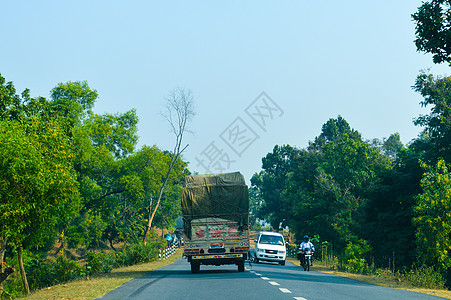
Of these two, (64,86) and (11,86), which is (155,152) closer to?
(64,86)

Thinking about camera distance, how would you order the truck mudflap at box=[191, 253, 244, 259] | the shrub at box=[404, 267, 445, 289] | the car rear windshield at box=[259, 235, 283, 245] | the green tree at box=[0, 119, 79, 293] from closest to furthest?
the green tree at box=[0, 119, 79, 293], the shrub at box=[404, 267, 445, 289], the truck mudflap at box=[191, 253, 244, 259], the car rear windshield at box=[259, 235, 283, 245]

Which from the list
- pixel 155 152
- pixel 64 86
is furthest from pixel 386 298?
pixel 64 86

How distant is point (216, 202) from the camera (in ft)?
75.8

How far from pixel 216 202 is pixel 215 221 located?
32.4 inches

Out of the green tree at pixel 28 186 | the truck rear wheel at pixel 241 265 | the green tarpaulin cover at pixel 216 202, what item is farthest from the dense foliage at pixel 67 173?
the truck rear wheel at pixel 241 265

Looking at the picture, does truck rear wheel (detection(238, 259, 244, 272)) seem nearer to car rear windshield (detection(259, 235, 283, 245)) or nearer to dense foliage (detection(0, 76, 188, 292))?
dense foliage (detection(0, 76, 188, 292))

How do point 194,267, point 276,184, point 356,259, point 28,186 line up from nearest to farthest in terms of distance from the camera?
point 28,186
point 194,267
point 356,259
point 276,184

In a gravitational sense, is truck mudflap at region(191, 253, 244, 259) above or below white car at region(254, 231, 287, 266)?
below

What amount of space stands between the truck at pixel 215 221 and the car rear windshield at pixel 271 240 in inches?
492

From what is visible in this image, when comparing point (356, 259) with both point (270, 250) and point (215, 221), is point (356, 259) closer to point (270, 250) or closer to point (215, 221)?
point (270, 250)

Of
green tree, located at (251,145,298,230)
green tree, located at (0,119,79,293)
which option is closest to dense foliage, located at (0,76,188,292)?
green tree, located at (0,119,79,293)

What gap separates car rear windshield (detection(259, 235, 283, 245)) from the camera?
35875mm

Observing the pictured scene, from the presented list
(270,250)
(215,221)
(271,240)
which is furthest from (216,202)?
(271,240)

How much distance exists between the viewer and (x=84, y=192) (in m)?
50.7
